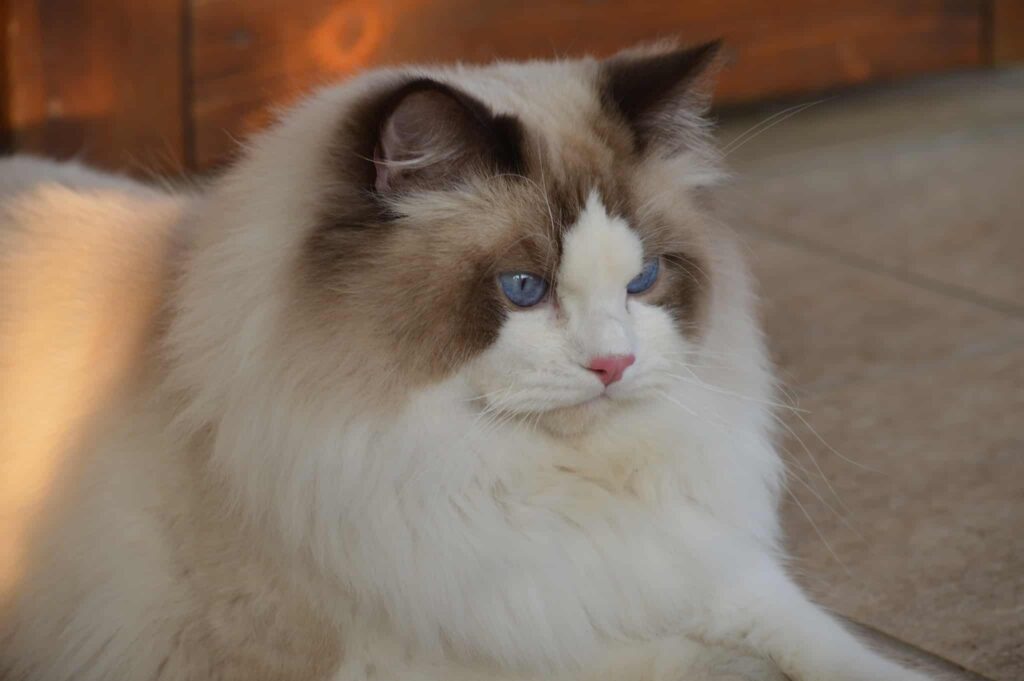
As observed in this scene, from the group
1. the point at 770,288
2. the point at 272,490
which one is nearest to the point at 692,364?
the point at 272,490

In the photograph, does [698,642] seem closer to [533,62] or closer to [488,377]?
[488,377]

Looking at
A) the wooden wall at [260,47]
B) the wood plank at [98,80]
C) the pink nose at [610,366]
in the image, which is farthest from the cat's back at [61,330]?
the wood plank at [98,80]

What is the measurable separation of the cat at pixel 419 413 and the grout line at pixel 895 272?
1.63 m

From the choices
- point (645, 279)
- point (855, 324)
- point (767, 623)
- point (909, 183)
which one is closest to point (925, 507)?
point (767, 623)

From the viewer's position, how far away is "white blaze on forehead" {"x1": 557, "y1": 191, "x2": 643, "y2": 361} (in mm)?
1665

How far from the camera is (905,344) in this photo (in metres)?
3.20

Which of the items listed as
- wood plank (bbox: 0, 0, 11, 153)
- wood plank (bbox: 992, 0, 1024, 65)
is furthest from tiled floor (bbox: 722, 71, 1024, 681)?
wood plank (bbox: 0, 0, 11, 153)

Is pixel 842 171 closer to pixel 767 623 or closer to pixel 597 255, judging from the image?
pixel 767 623

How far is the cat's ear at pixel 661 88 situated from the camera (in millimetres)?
1779

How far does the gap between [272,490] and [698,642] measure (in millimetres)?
631

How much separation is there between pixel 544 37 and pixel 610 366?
2.76 metres

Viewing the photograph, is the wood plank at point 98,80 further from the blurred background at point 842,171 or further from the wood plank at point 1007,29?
the wood plank at point 1007,29

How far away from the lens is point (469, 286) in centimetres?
169

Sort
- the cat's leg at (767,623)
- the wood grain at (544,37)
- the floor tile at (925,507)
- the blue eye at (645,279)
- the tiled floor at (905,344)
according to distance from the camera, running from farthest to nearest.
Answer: the wood grain at (544,37), the tiled floor at (905,344), the floor tile at (925,507), the cat's leg at (767,623), the blue eye at (645,279)
